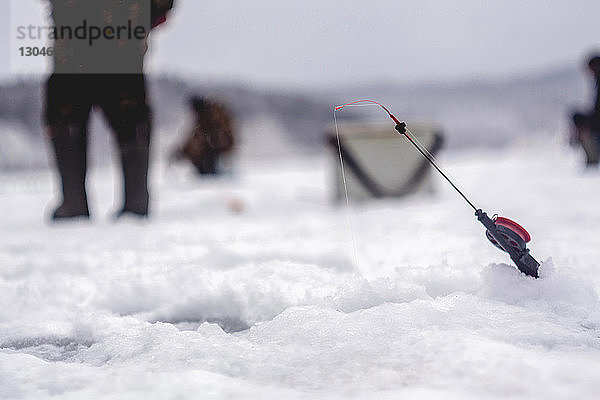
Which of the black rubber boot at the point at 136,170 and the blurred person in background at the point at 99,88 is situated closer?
the blurred person in background at the point at 99,88

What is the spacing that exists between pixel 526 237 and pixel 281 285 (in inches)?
19.4

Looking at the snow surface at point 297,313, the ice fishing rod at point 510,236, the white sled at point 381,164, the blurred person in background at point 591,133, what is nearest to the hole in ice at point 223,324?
the snow surface at point 297,313

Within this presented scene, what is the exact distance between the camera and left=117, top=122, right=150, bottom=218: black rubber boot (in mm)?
2316

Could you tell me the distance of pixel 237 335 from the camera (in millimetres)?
968

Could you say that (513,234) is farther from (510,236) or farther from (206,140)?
(206,140)

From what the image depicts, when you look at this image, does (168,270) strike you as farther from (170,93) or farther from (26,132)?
(170,93)

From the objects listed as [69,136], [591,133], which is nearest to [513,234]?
[69,136]

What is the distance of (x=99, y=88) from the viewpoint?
7.36 feet

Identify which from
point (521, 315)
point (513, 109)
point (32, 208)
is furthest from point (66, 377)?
point (513, 109)

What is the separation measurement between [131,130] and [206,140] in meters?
3.12

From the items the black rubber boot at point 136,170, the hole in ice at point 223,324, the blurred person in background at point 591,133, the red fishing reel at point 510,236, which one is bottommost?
the hole in ice at point 223,324

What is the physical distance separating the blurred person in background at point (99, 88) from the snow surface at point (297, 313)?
0.29m

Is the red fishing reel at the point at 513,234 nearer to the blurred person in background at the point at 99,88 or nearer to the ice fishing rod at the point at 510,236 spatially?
the ice fishing rod at the point at 510,236

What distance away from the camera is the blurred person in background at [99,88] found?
6.91ft
